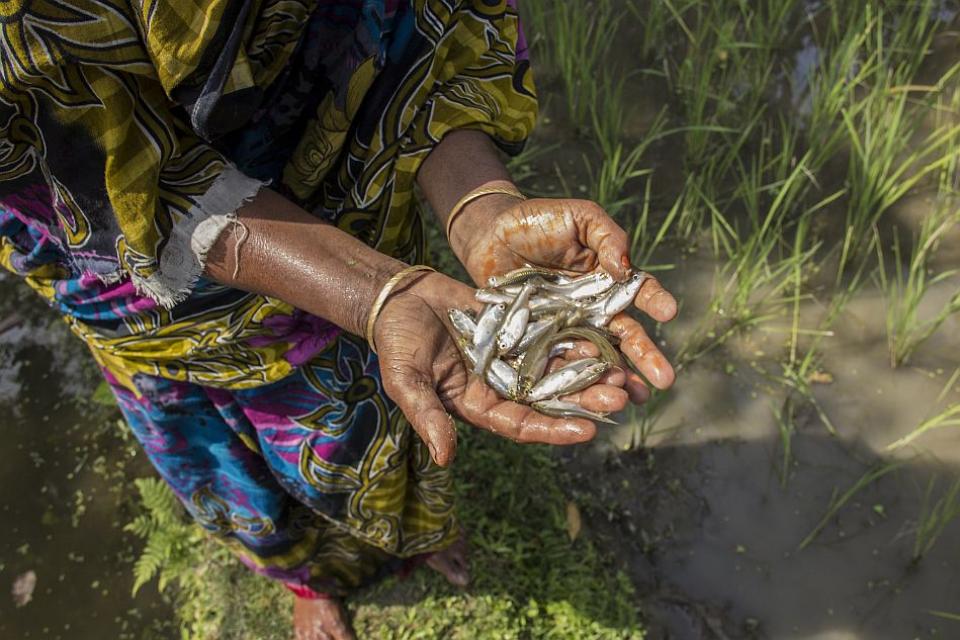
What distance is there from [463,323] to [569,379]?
0.21 m

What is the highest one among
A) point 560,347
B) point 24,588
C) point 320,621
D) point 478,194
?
point 478,194

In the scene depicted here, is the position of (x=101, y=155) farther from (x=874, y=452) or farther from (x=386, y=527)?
(x=874, y=452)

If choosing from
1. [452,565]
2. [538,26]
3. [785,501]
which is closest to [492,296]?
[452,565]

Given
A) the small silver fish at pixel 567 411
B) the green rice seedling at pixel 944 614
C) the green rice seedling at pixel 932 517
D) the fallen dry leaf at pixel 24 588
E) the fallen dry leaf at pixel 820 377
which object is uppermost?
the small silver fish at pixel 567 411

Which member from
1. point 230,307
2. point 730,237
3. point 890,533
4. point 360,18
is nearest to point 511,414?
point 230,307

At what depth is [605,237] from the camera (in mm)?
1253

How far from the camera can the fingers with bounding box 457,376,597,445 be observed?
1112 millimetres

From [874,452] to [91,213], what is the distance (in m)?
2.28

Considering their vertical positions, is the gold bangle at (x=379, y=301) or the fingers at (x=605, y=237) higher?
the fingers at (x=605, y=237)

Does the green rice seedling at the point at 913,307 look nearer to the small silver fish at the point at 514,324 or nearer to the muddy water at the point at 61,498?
the small silver fish at the point at 514,324

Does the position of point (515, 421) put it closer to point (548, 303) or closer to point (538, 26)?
point (548, 303)

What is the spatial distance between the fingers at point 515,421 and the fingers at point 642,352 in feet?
0.53

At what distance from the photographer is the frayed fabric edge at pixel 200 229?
1086 millimetres

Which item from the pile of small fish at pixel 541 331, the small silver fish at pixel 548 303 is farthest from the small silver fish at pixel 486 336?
the small silver fish at pixel 548 303
